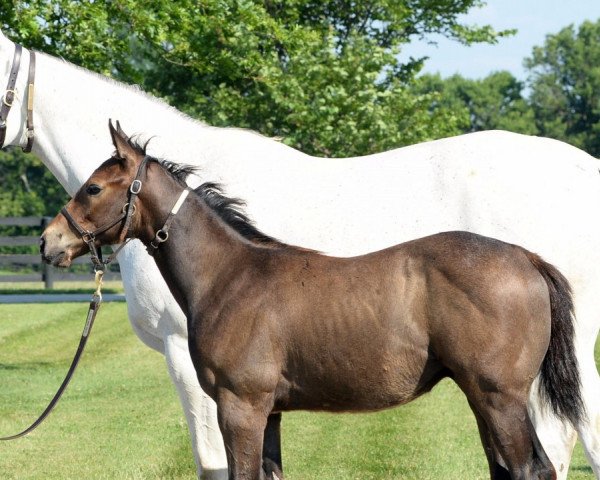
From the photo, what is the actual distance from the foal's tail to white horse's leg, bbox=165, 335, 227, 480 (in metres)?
1.86

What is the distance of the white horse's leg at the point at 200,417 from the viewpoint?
5492mm

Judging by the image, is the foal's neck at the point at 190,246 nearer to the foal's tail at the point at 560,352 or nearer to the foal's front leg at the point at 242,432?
the foal's front leg at the point at 242,432

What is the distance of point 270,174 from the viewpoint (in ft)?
19.2

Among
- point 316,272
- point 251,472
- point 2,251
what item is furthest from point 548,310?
point 2,251

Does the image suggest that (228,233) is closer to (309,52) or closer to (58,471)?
(58,471)

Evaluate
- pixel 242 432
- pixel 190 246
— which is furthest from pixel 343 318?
pixel 190 246

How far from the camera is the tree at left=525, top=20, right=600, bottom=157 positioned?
6812cm

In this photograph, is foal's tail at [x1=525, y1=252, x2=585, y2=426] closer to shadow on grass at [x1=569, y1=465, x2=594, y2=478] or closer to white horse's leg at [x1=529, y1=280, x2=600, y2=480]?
white horse's leg at [x1=529, y1=280, x2=600, y2=480]

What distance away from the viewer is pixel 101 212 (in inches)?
185

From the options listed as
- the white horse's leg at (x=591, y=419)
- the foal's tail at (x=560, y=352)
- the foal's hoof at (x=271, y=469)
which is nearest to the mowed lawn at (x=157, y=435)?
the white horse's leg at (x=591, y=419)

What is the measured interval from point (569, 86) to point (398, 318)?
239ft

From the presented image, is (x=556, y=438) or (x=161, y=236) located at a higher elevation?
(x=161, y=236)

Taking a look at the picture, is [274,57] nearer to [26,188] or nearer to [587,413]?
[587,413]

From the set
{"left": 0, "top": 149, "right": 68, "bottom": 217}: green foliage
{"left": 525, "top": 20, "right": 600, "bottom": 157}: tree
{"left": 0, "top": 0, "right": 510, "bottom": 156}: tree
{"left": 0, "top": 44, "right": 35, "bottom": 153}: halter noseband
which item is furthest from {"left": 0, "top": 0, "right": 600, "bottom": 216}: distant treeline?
{"left": 525, "top": 20, "right": 600, "bottom": 157}: tree
